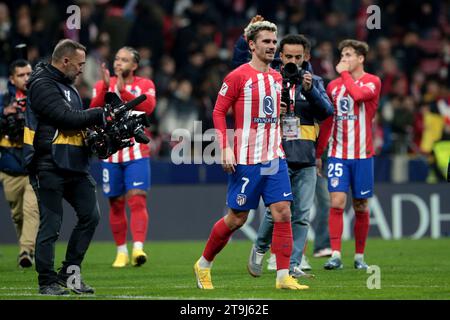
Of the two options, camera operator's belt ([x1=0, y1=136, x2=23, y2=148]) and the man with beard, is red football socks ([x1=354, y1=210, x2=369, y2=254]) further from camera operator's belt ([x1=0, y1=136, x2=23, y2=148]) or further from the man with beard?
camera operator's belt ([x1=0, y1=136, x2=23, y2=148])

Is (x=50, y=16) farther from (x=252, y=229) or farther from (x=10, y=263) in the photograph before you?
(x=10, y=263)

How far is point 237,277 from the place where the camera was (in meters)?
12.1

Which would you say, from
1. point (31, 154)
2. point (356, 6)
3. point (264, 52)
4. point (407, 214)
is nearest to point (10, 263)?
point (31, 154)

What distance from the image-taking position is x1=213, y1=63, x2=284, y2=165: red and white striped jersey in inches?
404

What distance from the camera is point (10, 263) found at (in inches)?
574

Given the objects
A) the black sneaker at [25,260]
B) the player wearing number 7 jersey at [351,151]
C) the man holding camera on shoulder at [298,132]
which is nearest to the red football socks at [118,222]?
the black sneaker at [25,260]

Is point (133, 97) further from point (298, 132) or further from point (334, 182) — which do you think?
point (334, 182)

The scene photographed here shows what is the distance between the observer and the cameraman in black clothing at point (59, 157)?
385 inches

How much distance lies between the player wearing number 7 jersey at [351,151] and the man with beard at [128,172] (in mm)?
2530

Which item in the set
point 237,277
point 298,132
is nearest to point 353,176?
point 298,132

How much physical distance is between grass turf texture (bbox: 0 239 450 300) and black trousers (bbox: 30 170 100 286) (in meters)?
0.36

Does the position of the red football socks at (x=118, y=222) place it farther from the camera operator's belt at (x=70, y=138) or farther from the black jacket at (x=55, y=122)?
the camera operator's belt at (x=70, y=138)

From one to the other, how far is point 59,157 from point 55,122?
37 centimetres

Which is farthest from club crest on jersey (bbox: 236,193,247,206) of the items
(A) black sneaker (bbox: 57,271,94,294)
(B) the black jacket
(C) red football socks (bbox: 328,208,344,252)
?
(C) red football socks (bbox: 328,208,344,252)
